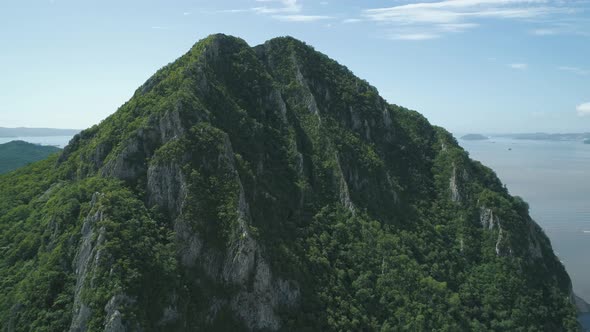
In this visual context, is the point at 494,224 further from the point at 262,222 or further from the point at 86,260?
the point at 86,260

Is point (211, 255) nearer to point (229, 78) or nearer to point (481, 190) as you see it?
point (229, 78)

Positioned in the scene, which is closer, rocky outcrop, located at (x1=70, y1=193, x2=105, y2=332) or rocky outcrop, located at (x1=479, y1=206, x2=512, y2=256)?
rocky outcrop, located at (x1=70, y1=193, x2=105, y2=332)

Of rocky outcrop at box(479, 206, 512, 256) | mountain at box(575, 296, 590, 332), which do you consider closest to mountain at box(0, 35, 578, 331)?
rocky outcrop at box(479, 206, 512, 256)

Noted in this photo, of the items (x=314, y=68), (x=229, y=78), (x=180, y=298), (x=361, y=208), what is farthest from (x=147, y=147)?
(x=314, y=68)

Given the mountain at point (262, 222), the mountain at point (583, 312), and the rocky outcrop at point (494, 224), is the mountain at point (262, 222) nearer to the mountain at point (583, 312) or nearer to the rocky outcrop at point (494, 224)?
the rocky outcrop at point (494, 224)

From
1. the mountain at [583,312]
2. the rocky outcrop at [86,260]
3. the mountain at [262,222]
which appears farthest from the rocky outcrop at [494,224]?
the rocky outcrop at [86,260]

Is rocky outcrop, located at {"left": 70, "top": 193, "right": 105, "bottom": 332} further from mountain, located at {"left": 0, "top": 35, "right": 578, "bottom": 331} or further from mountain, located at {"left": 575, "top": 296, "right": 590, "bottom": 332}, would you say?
mountain, located at {"left": 575, "top": 296, "right": 590, "bottom": 332}

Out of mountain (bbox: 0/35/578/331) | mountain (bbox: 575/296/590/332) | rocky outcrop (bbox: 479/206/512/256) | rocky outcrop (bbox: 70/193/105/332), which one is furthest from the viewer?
mountain (bbox: 575/296/590/332)

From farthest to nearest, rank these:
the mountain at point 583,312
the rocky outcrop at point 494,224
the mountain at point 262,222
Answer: the mountain at point 583,312
the rocky outcrop at point 494,224
the mountain at point 262,222

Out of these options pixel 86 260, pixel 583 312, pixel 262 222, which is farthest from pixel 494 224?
pixel 86 260
